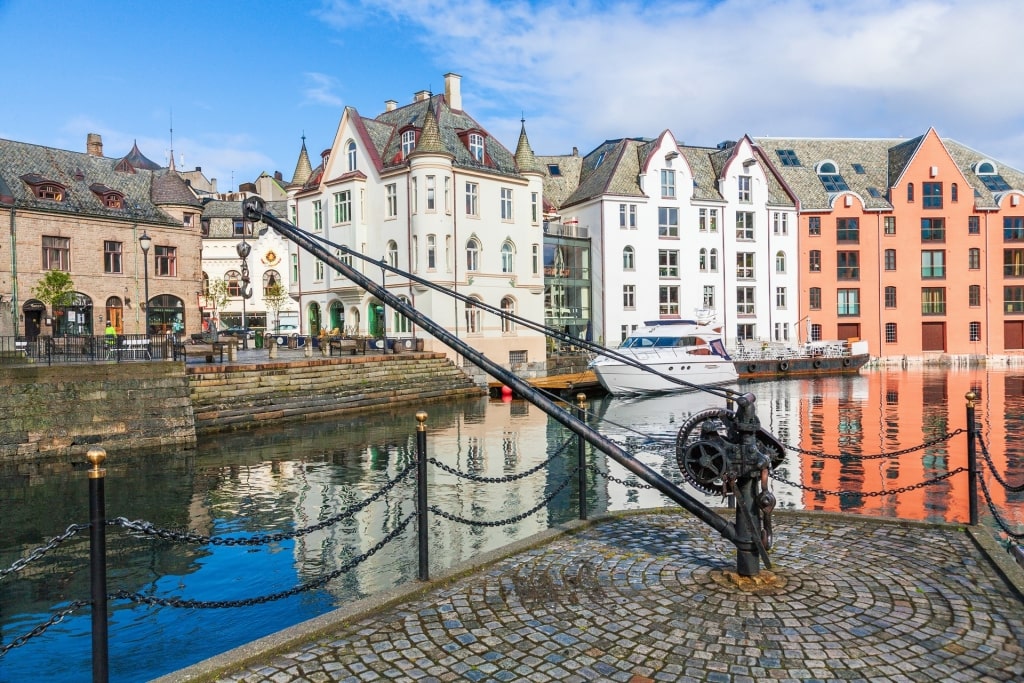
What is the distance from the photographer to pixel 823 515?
9.12 meters

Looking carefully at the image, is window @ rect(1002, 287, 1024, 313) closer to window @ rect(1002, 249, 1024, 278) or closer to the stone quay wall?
window @ rect(1002, 249, 1024, 278)

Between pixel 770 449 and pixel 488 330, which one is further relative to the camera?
pixel 488 330

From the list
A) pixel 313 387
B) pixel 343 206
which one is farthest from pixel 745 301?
pixel 313 387

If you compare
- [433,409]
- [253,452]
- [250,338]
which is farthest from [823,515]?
[250,338]

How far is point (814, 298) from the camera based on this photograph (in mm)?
54562

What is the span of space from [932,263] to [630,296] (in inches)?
978

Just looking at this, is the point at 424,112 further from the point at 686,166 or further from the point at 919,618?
the point at 919,618

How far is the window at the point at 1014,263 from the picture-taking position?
182ft

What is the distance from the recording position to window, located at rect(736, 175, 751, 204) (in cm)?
5197

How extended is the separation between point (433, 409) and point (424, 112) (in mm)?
19446

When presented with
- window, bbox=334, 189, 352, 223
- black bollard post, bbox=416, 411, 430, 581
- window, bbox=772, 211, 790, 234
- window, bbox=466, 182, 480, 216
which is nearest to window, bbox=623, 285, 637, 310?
window, bbox=772, 211, 790, 234

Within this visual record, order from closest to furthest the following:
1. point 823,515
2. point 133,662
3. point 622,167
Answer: point 133,662 < point 823,515 < point 622,167

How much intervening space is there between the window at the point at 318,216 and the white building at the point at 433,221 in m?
0.06

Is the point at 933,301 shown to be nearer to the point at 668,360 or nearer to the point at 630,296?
the point at 630,296
